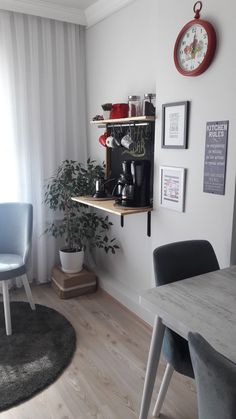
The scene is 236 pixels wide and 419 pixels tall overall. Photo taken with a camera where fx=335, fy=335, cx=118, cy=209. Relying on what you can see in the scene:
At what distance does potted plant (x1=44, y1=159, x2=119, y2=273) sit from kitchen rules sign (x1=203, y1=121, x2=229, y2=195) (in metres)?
1.26

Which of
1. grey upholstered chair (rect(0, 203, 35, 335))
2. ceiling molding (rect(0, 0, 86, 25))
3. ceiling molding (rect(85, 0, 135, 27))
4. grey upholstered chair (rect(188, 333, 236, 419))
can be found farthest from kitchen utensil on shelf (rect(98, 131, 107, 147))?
grey upholstered chair (rect(188, 333, 236, 419))

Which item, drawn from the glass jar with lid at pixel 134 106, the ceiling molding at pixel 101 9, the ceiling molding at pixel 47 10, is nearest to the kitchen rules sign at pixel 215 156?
the glass jar with lid at pixel 134 106

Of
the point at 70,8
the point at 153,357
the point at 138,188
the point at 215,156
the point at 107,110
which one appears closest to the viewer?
the point at 153,357

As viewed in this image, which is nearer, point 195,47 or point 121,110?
point 195,47

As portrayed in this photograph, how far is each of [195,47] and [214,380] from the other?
5.36 ft

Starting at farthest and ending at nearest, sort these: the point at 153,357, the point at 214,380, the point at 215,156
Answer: the point at 215,156 → the point at 153,357 → the point at 214,380

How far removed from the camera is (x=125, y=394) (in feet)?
6.05

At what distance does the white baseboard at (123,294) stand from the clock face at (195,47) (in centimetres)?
167

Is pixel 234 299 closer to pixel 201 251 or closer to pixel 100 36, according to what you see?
pixel 201 251

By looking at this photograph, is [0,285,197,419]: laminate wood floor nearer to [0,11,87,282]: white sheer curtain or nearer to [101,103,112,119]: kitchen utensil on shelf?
[0,11,87,282]: white sheer curtain

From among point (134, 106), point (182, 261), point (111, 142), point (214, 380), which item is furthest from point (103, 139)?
point (214, 380)

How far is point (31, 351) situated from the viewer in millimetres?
2195

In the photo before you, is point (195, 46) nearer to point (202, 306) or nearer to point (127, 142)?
point (127, 142)

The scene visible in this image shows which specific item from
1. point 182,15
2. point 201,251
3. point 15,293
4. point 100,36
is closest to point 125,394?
point 201,251
